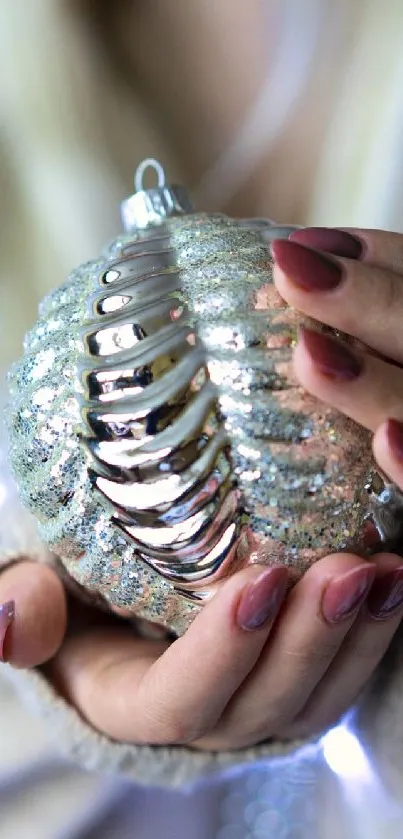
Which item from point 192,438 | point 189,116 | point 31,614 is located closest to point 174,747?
point 31,614

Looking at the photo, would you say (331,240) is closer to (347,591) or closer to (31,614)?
(347,591)

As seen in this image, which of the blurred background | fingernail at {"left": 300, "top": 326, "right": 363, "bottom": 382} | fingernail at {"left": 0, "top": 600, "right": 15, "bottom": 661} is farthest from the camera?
the blurred background

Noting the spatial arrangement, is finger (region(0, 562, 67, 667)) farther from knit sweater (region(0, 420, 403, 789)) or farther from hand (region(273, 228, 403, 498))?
hand (region(273, 228, 403, 498))

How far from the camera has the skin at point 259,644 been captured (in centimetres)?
33

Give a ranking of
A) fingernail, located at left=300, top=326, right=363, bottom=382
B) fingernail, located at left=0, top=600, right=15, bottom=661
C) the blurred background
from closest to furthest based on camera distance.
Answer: fingernail, located at left=300, top=326, right=363, bottom=382 < fingernail, located at left=0, top=600, right=15, bottom=661 < the blurred background

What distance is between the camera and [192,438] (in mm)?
325

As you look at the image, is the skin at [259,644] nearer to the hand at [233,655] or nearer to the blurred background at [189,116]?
the hand at [233,655]

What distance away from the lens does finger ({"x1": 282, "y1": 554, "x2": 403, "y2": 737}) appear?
360 mm

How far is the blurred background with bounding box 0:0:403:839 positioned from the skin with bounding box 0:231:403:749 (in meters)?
0.13

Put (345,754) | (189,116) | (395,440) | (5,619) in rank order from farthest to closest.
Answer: (189,116)
(345,754)
(5,619)
(395,440)

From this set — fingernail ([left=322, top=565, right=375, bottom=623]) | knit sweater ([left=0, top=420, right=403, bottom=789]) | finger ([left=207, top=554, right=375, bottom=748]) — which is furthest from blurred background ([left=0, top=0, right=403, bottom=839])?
fingernail ([left=322, top=565, right=375, bottom=623])

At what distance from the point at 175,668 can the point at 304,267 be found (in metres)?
0.22

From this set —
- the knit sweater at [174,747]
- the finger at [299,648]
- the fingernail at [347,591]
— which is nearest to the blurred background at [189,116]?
the knit sweater at [174,747]

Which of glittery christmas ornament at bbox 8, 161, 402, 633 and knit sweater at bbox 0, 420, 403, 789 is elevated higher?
glittery christmas ornament at bbox 8, 161, 402, 633
